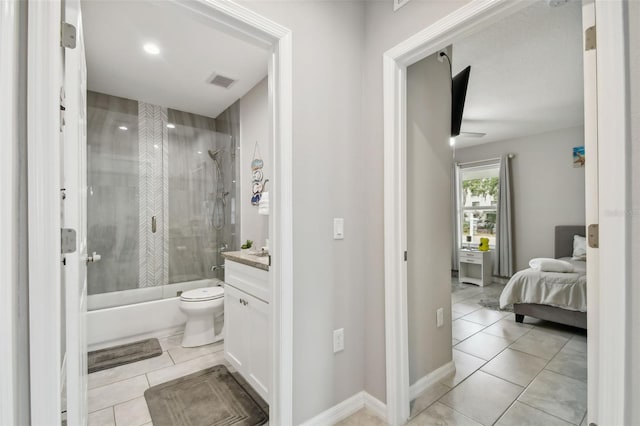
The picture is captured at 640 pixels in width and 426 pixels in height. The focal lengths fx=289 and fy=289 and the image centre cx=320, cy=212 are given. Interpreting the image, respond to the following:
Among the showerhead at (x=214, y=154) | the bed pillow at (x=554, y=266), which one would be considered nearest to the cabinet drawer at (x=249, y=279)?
the showerhead at (x=214, y=154)

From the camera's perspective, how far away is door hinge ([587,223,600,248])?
98cm

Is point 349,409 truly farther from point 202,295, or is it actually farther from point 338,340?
point 202,295

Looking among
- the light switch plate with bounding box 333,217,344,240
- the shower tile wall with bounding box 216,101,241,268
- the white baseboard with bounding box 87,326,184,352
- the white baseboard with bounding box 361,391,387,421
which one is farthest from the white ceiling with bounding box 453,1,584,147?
the white baseboard with bounding box 87,326,184,352

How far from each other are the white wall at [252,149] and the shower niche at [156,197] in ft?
0.58

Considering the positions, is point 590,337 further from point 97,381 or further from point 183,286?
point 183,286

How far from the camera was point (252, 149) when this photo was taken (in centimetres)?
313

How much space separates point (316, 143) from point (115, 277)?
9.74 feet

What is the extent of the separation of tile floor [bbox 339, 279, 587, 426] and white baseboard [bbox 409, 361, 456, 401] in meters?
0.03

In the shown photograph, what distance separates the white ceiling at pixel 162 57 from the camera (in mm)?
1985

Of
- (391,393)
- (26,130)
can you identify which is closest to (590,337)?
(391,393)

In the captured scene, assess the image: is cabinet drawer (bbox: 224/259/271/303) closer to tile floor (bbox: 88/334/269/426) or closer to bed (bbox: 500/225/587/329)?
tile floor (bbox: 88/334/269/426)

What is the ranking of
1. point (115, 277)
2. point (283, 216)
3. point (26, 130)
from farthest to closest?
point (115, 277) < point (283, 216) < point (26, 130)

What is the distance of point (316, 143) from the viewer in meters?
1.60

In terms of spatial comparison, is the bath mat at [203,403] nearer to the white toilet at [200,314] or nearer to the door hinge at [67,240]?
the white toilet at [200,314]
